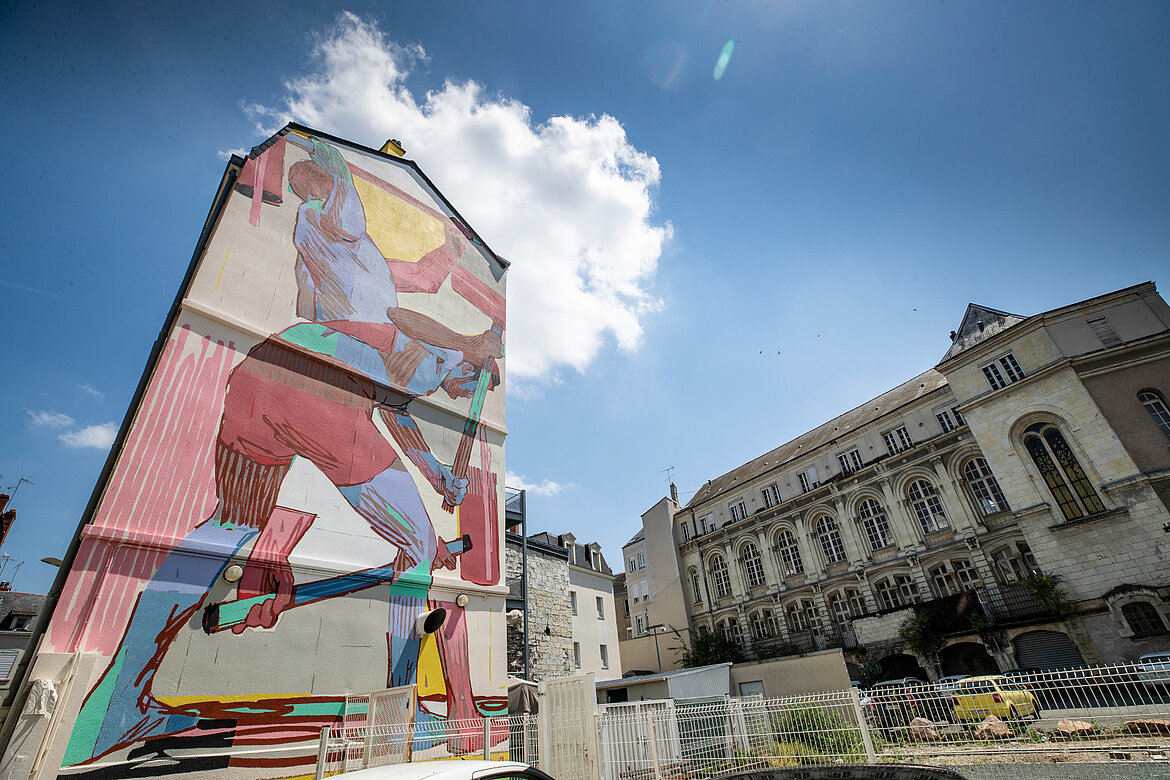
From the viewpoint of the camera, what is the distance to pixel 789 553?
31.1 metres

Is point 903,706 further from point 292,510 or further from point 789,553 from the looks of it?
point 789,553

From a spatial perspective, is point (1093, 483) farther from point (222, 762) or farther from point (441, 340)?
point (222, 762)

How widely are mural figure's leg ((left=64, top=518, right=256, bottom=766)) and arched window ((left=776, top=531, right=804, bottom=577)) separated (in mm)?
30226

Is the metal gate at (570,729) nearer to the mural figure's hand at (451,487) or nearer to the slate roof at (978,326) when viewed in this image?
the mural figure's hand at (451,487)

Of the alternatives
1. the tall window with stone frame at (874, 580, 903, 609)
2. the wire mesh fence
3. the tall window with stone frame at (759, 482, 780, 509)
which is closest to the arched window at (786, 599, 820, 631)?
the tall window with stone frame at (874, 580, 903, 609)

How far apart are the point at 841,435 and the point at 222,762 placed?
31.4m

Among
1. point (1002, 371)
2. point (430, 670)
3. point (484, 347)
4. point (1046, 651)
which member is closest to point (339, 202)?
point (484, 347)

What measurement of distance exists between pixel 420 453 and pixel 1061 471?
994 inches

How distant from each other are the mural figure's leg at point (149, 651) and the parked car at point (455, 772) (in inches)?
178

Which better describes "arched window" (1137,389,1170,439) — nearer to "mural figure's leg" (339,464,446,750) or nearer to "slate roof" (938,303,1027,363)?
"slate roof" (938,303,1027,363)

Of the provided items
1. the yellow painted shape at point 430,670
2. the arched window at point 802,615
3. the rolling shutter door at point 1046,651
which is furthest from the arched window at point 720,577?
the yellow painted shape at point 430,670

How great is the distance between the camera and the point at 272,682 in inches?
298

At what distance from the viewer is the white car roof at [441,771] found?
389 cm

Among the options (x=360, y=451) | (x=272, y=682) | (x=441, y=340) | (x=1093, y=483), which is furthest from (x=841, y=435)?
(x=272, y=682)
